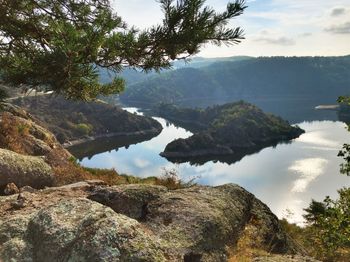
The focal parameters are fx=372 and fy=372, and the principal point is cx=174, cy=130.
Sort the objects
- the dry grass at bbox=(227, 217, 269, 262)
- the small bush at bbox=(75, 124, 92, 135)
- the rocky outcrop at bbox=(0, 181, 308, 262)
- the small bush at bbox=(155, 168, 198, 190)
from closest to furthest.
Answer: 1. the rocky outcrop at bbox=(0, 181, 308, 262)
2. the dry grass at bbox=(227, 217, 269, 262)
3. the small bush at bbox=(155, 168, 198, 190)
4. the small bush at bbox=(75, 124, 92, 135)

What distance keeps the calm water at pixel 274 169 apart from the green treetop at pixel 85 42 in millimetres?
72595

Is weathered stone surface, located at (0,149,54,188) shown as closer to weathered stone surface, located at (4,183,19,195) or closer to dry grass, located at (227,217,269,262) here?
weathered stone surface, located at (4,183,19,195)

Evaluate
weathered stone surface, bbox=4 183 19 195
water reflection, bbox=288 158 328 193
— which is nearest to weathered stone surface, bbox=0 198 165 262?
weathered stone surface, bbox=4 183 19 195

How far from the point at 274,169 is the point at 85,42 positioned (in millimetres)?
126794

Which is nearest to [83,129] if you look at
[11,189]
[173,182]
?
[173,182]

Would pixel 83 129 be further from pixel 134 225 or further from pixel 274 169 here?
pixel 134 225

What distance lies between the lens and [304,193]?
99250 mm

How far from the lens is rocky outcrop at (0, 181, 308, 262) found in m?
6.96

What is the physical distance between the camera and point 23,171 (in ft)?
53.6

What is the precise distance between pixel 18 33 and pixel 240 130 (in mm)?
183227

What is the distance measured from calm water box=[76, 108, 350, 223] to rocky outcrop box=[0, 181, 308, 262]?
225 feet

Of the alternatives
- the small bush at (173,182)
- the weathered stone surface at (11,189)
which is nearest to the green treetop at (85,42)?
the weathered stone surface at (11,189)

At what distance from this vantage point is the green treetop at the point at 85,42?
8055 mm

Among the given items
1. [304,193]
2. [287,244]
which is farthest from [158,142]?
[287,244]
